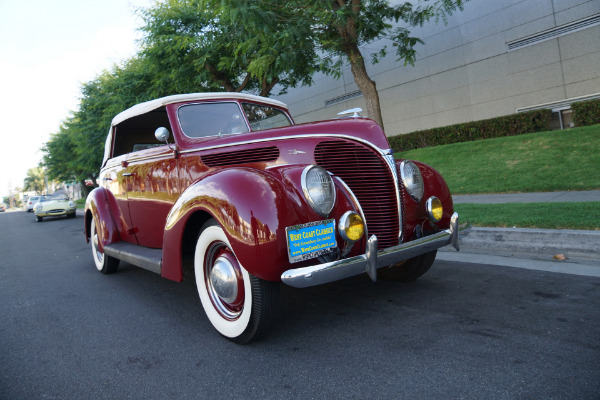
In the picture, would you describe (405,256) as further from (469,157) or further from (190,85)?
(190,85)

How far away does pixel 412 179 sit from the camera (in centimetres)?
306

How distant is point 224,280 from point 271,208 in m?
0.68

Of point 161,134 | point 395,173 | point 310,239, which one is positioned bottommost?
point 310,239

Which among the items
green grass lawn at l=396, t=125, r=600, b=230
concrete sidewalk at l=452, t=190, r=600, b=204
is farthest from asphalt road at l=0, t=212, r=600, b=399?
concrete sidewalk at l=452, t=190, r=600, b=204

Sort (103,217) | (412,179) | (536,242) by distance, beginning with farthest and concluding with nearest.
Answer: (103,217), (536,242), (412,179)

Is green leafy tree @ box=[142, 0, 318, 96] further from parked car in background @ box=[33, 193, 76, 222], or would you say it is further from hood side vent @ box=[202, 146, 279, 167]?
hood side vent @ box=[202, 146, 279, 167]

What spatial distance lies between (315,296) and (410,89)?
14.0m

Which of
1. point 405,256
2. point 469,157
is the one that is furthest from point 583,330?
point 469,157

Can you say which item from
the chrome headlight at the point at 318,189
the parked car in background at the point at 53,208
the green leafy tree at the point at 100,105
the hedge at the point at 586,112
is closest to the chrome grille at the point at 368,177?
the chrome headlight at the point at 318,189

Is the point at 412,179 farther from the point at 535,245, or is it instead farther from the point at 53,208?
the point at 53,208

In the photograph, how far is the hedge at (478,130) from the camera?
11459 mm

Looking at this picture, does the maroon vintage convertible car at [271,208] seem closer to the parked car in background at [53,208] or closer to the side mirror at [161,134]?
the side mirror at [161,134]

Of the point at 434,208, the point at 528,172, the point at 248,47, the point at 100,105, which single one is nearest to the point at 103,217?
the point at 434,208

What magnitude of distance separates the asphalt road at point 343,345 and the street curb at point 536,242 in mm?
756
